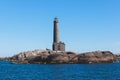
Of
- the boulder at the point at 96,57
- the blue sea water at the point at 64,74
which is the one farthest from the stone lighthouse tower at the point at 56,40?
the blue sea water at the point at 64,74

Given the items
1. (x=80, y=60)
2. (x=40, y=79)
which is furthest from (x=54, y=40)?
(x=40, y=79)

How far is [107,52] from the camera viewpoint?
16575 centimetres

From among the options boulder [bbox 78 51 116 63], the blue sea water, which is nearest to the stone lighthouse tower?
boulder [bbox 78 51 116 63]

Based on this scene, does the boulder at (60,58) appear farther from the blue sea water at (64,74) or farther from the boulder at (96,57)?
the blue sea water at (64,74)

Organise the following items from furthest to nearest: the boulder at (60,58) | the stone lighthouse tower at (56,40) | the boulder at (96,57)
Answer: the stone lighthouse tower at (56,40)
the boulder at (60,58)
the boulder at (96,57)

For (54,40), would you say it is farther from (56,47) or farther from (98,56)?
(98,56)

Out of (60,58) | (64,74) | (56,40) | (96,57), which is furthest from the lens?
(56,40)

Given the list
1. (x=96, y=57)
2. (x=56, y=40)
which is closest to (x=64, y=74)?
(x=96, y=57)

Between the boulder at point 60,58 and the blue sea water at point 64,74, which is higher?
the boulder at point 60,58

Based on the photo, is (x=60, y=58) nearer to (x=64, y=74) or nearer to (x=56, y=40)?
(x=56, y=40)

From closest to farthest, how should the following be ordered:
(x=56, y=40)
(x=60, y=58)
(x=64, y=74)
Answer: (x=64, y=74) → (x=60, y=58) → (x=56, y=40)

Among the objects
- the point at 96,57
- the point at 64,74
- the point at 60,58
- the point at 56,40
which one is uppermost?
the point at 56,40

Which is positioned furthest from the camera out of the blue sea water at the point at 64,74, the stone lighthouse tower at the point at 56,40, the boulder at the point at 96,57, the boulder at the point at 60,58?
the stone lighthouse tower at the point at 56,40

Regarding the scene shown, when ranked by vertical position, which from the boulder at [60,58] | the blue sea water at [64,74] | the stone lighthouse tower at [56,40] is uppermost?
the stone lighthouse tower at [56,40]
